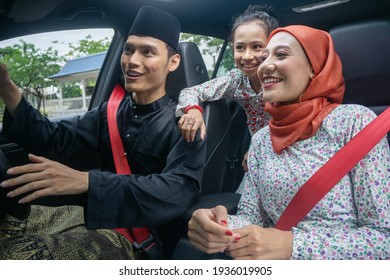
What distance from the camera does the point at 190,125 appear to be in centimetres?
89

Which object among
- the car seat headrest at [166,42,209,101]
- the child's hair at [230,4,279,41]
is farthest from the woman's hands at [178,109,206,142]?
the child's hair at [230,4,279,41]

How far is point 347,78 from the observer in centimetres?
90

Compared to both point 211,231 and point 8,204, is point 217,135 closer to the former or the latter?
point 211,231

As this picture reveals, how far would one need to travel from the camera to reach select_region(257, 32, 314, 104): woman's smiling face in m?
0.78

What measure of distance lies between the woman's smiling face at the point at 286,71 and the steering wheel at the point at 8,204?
587 mm

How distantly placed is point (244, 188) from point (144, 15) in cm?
52

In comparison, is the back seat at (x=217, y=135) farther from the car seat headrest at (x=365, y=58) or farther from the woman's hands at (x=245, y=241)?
the car seat headrest at (x=365, y=58)

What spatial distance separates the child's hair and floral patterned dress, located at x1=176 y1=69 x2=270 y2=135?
0.38 feet

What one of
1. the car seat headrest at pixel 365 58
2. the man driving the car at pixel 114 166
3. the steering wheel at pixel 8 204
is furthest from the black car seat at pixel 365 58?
the steering wheel at pixel 8 204

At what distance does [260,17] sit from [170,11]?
247 millimetres

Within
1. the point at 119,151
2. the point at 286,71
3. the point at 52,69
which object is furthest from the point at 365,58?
the point at 52,69
